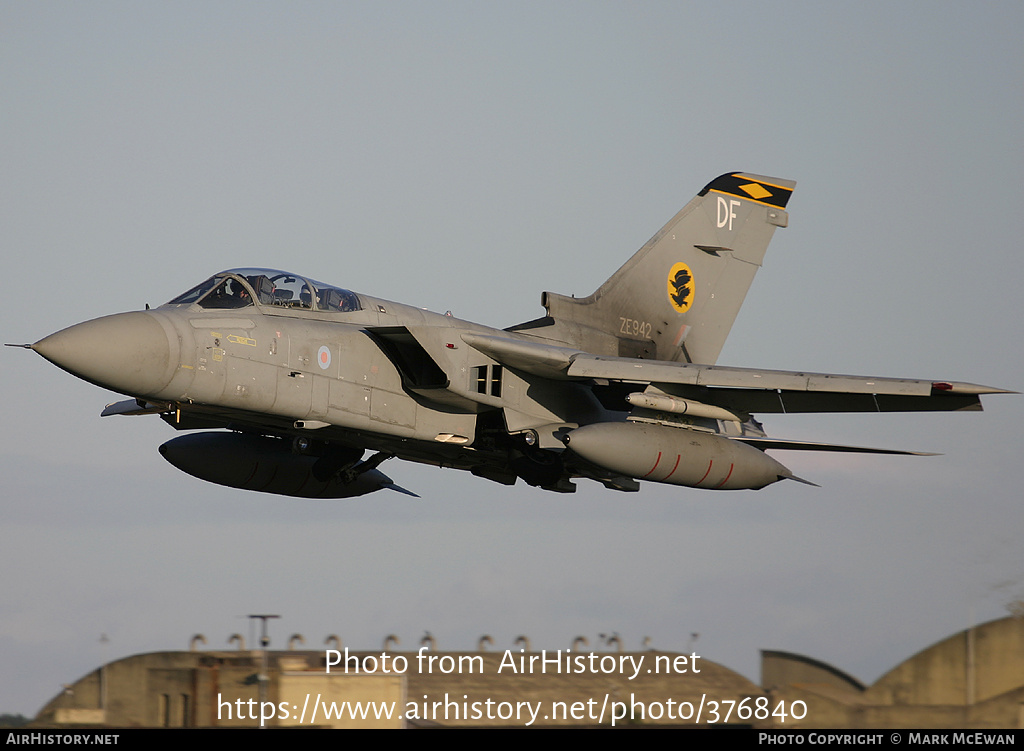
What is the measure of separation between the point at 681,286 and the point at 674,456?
484 cm

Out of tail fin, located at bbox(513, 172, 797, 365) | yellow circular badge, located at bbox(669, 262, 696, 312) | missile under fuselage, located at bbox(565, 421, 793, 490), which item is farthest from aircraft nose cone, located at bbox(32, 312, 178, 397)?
yellow circular badge, located at bbox(669, 262, 696, 312)

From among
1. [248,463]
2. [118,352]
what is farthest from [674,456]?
[118,352]

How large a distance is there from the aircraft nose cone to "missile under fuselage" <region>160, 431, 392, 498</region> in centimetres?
388

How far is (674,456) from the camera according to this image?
16.3 metres

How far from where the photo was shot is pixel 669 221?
2059cm

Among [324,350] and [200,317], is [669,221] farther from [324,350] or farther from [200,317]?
[200,317]

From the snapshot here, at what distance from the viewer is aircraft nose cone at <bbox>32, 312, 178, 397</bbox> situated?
13.9 metres

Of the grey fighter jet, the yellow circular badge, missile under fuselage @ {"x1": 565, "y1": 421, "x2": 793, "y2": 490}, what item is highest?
the yellow circular badge

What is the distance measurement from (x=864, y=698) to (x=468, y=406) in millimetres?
6133

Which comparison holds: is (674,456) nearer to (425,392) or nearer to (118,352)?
(425,392)

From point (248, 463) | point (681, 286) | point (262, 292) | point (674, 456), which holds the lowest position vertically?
point (674, 456)

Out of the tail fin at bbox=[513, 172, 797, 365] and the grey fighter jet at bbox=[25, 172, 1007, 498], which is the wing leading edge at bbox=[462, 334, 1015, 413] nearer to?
the grey fighter jet at bbox=[25, 172, 1007, 498]
